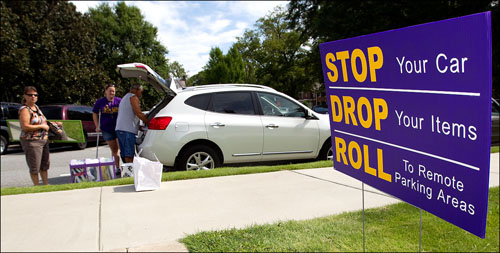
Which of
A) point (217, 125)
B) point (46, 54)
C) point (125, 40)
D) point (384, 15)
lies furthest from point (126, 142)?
point (125, 40)

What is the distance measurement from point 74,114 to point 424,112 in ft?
39.2

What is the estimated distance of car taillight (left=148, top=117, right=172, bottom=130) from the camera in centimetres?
533

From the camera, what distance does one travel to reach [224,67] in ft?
155

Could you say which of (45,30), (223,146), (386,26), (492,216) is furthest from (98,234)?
(45,30)

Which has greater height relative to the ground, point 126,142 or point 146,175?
point 126,142

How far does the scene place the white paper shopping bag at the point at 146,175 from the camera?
165 inches

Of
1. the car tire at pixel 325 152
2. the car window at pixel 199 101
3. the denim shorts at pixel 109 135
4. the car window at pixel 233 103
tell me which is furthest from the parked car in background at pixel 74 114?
the car tire at pixel 325 152

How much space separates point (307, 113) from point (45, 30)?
17.3 meters

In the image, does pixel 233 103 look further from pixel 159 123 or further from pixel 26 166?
pixel 26 166

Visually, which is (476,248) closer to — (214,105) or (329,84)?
(329,84)

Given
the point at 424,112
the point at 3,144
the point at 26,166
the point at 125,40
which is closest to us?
the point at 424,112

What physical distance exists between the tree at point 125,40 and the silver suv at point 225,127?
22.2 metres

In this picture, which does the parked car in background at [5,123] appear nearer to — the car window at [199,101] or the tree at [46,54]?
the tree at [46,54]

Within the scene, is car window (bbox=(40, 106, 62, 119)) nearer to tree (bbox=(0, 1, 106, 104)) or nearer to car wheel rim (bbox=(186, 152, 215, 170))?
tree (bbox=(0, 1, 106, 104))
